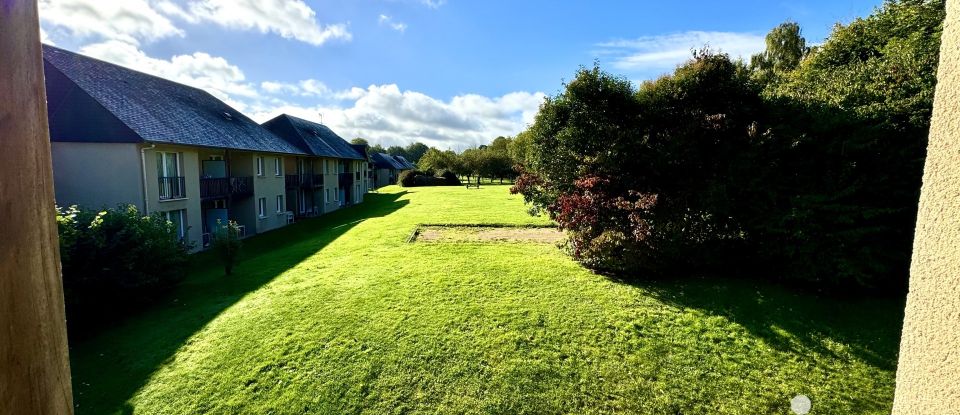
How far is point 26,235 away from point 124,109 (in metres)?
22.5

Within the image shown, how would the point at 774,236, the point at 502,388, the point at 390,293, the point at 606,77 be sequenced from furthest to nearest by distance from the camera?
the point at 606,77 < the point at 390,293 < the point at 774,236 < the point at 502,388

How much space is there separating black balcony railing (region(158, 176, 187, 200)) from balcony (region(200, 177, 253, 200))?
1427mm

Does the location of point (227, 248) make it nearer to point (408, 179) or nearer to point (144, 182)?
point (144, 182)

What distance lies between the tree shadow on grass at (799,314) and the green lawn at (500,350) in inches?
1.4

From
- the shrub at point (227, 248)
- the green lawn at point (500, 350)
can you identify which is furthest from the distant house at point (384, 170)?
the green lawn at point (500, 350)

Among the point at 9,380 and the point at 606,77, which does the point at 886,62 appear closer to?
the point at 606,77

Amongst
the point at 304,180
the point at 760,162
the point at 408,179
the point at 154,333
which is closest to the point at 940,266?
the point at 760,162

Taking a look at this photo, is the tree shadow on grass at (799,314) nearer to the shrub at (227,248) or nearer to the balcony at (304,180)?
the shrub at (227,248)

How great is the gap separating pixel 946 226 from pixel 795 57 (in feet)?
107

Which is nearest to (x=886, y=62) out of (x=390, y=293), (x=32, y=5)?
(x=390, y=293)

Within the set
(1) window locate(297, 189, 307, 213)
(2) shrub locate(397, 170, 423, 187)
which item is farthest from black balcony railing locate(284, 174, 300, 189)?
(2) shrub locate(397, 170, 423, 187)

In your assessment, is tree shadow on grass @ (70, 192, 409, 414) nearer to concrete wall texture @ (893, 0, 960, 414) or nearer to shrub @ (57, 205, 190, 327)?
shrub @ (57, 205, 190, 327)

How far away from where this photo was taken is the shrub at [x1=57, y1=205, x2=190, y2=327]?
1020 centimetres

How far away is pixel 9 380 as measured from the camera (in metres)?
0.87
